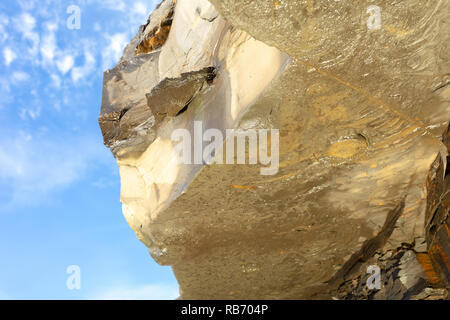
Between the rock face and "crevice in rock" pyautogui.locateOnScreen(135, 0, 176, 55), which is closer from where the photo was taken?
the rock face

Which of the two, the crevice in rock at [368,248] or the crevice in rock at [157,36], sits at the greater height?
the crevice in rock at [157,36]

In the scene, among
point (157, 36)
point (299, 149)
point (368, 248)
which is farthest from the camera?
point (157, 36)

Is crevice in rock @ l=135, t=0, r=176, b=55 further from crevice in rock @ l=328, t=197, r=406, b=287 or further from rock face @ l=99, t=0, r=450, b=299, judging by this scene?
crevice in rock @ l=328, t=197, r=406, b=287

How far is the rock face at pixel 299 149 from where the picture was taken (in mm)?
1449

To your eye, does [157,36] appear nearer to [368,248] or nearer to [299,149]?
[299,149]

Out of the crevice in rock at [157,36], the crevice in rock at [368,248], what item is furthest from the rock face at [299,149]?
the crevice in rock at [157,36]

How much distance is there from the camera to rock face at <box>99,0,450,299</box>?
1449 mm

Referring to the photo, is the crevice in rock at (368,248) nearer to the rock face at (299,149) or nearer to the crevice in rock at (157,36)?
the rock face at (299,149)

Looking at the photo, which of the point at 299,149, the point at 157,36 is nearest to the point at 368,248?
the point at 299,149

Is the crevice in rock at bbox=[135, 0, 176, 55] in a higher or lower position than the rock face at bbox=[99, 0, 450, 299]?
higher

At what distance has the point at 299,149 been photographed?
1.77 m

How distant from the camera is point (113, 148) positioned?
8.57 ft

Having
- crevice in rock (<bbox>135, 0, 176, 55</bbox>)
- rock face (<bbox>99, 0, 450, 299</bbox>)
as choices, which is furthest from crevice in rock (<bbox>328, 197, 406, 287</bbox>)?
crevice in rock (<bbox>135, 0, 176, 55</bbox>)
